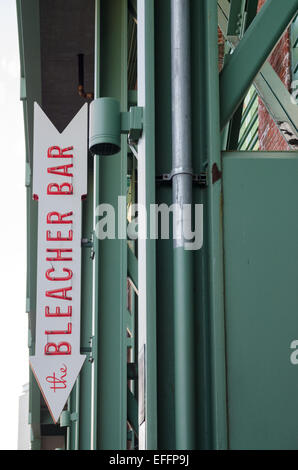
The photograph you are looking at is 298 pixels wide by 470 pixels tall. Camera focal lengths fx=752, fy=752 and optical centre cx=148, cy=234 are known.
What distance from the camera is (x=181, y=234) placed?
3109 mm

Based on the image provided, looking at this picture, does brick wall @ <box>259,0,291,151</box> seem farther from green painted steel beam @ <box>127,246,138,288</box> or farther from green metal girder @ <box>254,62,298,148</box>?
green metal girder @ <box>254,62,298,148</box>

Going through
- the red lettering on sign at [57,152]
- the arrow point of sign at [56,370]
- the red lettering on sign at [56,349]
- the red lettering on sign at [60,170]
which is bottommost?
the arrow point of sign at [56,370]

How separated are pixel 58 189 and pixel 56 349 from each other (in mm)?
1933

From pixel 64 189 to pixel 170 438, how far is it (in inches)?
254

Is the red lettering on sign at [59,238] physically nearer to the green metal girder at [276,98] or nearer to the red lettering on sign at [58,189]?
the red lettering on sign at [58,189]

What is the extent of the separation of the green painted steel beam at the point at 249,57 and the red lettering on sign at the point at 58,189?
601 cm

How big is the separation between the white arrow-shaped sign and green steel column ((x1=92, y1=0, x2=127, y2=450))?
157 cm

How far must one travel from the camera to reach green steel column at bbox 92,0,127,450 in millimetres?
6770

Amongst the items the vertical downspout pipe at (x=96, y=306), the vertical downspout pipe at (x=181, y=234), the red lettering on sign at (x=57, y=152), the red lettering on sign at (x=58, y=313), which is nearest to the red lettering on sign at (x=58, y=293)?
the red lettering on sign at (x=58, y=313)

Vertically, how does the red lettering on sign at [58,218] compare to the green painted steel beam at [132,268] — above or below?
above

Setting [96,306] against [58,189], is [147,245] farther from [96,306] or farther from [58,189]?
[58,189]

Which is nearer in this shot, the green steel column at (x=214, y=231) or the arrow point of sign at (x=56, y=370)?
the green steel column at (x=214, y=231)

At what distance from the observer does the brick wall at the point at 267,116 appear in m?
6.55
